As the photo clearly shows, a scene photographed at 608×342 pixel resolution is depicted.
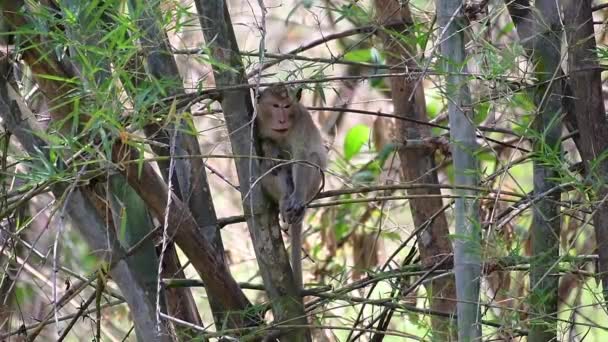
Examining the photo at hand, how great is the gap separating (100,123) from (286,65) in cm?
142

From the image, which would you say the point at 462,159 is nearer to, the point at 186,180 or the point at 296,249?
the point at 186,180

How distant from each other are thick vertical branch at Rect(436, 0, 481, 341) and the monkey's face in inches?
66.8

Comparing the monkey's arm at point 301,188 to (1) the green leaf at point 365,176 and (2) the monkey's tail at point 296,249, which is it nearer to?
(2) the monkey's tail at point 296,249

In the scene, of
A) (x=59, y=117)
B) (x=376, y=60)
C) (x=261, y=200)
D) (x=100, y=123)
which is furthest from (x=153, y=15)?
(x=376, y=60)

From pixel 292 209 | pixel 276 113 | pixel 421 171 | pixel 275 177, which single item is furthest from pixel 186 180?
pixel 421 171

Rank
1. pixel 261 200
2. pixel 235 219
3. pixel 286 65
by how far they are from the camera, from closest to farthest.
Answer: pixel 261 200 → pixel 235 219 → pixel 286 65

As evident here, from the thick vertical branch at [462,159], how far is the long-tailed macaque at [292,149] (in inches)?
52.6

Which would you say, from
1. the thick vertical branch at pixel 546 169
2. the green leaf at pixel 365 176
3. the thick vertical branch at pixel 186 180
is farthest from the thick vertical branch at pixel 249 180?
the green leaf at pixel 365 176

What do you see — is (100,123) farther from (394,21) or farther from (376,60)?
(376,60)

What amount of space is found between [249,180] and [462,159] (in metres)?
0.66

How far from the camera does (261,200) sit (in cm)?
284

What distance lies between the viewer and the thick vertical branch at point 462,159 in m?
2.32

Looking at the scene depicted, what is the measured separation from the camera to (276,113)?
160 inches

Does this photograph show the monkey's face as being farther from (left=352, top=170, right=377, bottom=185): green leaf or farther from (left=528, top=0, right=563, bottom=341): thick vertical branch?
(left=528, top=0, right=563, bottom=341): thick vertical branch
